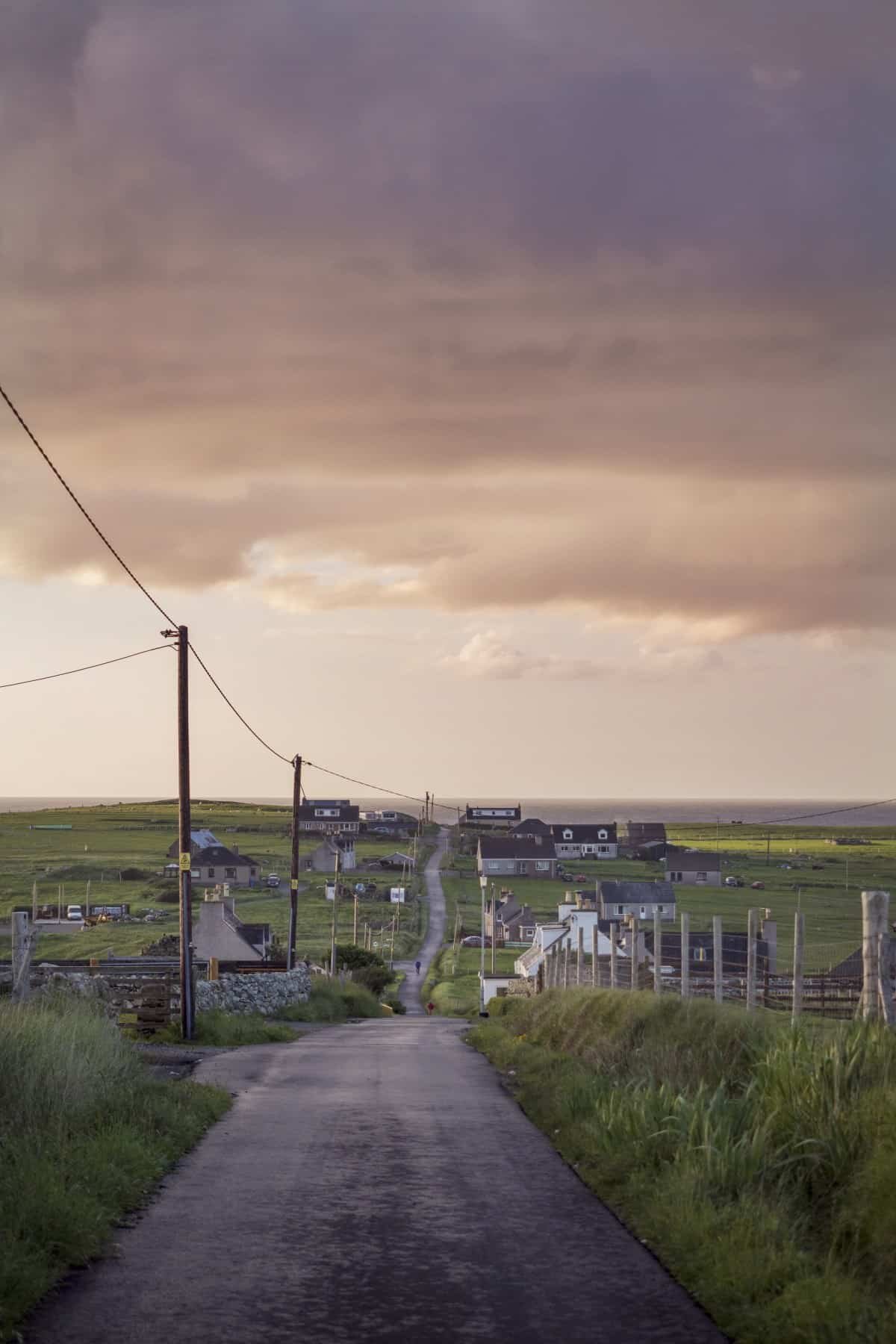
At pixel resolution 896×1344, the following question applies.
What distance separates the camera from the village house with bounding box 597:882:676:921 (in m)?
119

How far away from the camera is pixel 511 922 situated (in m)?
124

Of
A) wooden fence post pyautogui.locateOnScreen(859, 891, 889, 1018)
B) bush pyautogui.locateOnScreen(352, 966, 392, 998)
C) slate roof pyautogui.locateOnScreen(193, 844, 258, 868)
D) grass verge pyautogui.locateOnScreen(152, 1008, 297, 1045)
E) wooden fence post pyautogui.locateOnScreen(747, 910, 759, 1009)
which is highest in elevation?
wooden fence post pyautogui.locateOnScreen(859, 891, 889, 1018)

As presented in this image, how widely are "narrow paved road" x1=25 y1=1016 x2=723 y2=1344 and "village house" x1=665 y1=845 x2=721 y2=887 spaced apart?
16047 centimetres

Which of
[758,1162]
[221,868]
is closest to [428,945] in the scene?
[221,868]

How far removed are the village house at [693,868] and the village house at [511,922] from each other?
44.6 meters

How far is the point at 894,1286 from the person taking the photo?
8250 mm

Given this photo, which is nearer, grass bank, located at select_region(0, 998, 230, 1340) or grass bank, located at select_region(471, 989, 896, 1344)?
grass bank, located at select_region(471, 989, 896, 1344)

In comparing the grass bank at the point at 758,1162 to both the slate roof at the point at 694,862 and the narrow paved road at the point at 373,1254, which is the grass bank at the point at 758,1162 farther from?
the slate roof at the point at 694,862

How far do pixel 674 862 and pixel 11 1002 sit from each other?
157643 mm

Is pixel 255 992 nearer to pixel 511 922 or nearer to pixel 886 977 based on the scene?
pixel 886 977

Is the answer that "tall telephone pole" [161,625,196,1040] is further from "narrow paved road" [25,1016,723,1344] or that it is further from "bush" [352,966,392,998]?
"bush" [352,966,392,998]

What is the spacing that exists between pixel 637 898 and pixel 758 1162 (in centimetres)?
11083

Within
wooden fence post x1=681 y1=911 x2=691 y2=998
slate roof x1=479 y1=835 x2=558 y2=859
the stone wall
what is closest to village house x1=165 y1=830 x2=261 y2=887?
slate roof x1=479 y1=835 x2=558 y2=859

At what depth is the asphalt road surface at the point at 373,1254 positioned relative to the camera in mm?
7621
